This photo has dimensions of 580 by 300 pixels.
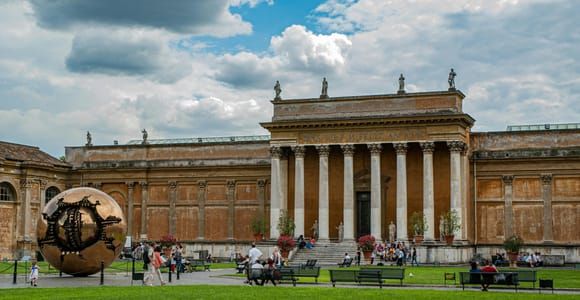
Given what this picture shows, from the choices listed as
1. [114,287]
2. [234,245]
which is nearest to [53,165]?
[234,245]

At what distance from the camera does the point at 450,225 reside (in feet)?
182

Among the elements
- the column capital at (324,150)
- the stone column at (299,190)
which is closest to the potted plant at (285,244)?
the stone column at (299,190)

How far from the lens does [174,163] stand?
226ft

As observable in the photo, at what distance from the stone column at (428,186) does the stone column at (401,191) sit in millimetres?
1352

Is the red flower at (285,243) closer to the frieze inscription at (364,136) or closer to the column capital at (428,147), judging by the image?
the frieze inscription at (364,136)

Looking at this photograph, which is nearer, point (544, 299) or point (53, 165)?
point (544, 299)

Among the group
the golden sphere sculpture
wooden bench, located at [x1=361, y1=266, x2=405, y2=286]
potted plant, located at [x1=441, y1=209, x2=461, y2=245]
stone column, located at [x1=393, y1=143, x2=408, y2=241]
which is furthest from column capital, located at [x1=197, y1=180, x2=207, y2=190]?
wooden bench, located at [x1=361, y1=266, x2=405, y2=286]

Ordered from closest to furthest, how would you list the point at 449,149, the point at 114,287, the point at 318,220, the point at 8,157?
the point at 114,287 < the point at 449,149 < the point at 318,220 < the point at 8,157

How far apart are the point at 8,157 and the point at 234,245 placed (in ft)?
57.8

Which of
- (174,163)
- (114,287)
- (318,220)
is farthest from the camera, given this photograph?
(174,163)

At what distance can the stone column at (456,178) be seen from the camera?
2213 inches

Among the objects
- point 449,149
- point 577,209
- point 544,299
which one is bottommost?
point 544,299

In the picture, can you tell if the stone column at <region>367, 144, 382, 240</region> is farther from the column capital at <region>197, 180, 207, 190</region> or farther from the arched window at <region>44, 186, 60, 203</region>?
the arched window at <region>44, 186, 60, 203</region>

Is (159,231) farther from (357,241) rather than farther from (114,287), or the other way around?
(114,287)
